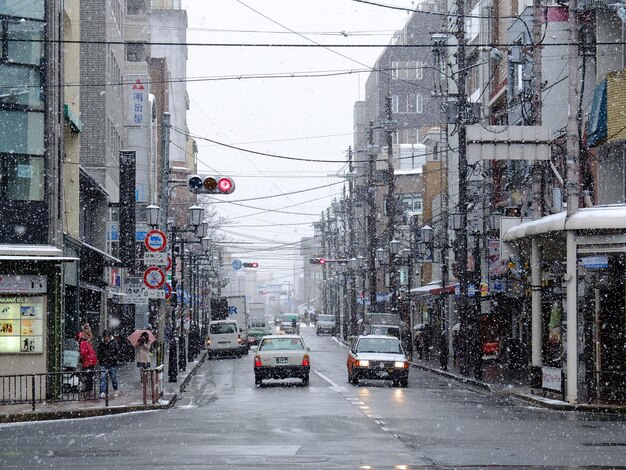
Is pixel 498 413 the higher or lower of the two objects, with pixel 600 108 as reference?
lower

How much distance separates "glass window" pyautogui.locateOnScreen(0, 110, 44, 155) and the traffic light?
453cm

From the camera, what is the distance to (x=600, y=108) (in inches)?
1421

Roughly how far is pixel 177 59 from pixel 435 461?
11016 centimetres

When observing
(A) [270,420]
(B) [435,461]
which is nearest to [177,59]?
(A) [270,420]

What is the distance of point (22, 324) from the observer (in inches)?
1177

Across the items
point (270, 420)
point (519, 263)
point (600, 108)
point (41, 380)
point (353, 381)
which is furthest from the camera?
point (519, 263)

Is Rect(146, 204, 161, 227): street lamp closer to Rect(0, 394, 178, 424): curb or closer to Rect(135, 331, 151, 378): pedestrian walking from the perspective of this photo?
Rect(135, 331, 151, 378): pedestrian walking

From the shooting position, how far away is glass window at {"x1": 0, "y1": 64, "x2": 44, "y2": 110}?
29.7 m

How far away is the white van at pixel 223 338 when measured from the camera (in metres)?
66.6

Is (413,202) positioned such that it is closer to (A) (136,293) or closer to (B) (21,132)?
(A) (136,293)

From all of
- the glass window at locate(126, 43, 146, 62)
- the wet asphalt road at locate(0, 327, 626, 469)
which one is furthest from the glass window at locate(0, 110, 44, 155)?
the glass window at locate(126, 43, 146, 62)

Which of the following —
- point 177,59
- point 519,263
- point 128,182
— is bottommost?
point 519,263

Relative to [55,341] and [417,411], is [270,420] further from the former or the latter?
[55,341]

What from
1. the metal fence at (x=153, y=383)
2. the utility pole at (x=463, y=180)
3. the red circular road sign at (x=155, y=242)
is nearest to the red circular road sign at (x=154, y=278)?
the red circular road sign at (x=155, y=242)
